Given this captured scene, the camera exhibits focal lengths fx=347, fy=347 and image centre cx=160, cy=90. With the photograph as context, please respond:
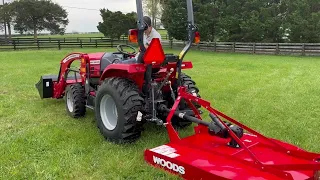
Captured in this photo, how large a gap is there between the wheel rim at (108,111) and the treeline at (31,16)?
43718 millimetres

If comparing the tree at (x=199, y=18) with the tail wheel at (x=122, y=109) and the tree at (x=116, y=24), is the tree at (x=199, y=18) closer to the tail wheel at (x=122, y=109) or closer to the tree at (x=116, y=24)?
the tree at (x=116, y=24)

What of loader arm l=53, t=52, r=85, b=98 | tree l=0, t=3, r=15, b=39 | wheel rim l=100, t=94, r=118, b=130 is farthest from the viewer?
tree l=0, t=3, r=15, b=39

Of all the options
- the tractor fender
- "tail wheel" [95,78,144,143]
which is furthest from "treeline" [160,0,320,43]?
"tail wheel" [95,78,144,143]

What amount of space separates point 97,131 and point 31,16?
44.6 meters

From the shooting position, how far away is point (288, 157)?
3309mm

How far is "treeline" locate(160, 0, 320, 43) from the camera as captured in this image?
69.6 feet

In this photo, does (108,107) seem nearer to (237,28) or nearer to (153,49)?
(153,49)

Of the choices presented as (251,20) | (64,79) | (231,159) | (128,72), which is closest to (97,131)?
(128,72)

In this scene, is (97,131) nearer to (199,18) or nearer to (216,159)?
(216,159)

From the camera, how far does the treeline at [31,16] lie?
44.0m

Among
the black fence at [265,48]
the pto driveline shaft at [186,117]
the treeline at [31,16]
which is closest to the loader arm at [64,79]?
the pto driveline shaft at [186,117]

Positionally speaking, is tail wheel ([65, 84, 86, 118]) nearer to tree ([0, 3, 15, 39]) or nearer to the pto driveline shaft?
the pto driveline shaft

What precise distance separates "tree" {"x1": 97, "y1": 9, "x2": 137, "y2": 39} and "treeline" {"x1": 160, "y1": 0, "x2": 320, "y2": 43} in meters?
12.0

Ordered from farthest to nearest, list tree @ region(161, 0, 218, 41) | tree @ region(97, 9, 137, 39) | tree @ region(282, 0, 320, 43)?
1. tree @ region(97, 9, 137, 39)
2. tree @ region(161, 0, 218, 41)
3. tree @ region(282, 0, 320, 43)
